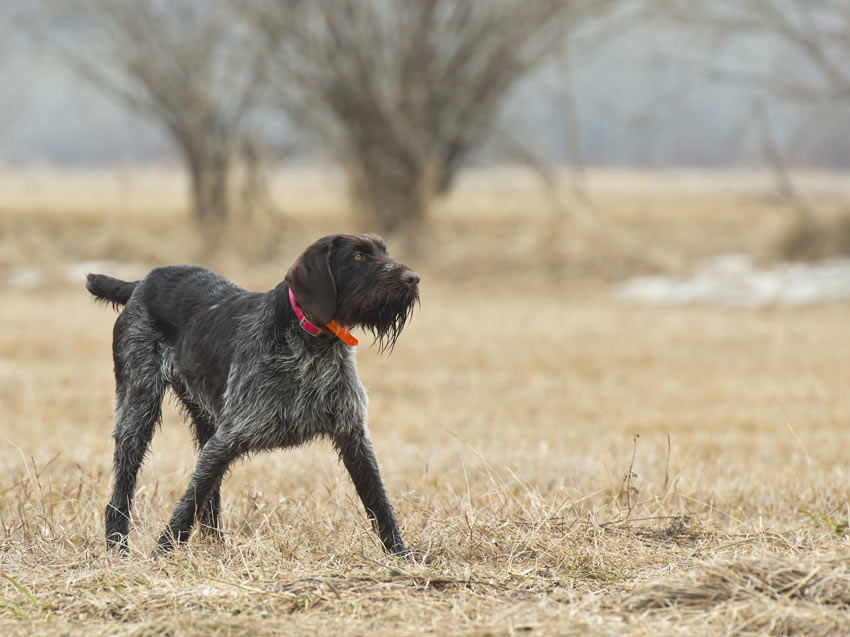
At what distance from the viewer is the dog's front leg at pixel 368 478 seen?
4.27 metres

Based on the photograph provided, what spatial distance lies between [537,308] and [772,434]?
25.5 ft

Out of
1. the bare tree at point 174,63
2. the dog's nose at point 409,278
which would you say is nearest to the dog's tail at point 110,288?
the dog's nose at point 409,278

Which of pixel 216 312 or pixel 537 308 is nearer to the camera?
pixel 216 312

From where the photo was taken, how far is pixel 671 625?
124 inches

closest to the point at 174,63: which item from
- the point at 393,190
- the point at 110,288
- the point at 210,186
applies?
the point at 210,186

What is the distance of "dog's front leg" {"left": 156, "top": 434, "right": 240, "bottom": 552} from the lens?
165 inches

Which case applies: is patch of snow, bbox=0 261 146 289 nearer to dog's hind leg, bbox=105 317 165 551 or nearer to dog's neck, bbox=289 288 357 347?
dog's hind leg, bbox=105 317 165 551

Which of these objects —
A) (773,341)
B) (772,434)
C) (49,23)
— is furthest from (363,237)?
(49,23)

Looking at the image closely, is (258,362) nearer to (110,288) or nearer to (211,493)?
(211,493)

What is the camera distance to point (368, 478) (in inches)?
169

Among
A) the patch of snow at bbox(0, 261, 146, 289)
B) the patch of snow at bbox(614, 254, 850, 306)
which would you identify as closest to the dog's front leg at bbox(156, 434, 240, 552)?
the patch of snow at bbox(614, 254, 850, 306)

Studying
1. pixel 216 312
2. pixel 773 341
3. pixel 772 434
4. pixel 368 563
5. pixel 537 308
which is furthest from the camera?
pixel 537 308

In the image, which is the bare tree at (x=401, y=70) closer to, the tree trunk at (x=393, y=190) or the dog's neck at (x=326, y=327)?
the tree trunk at (x=393, y=190)

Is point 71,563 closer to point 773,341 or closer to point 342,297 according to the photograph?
point 342,297
